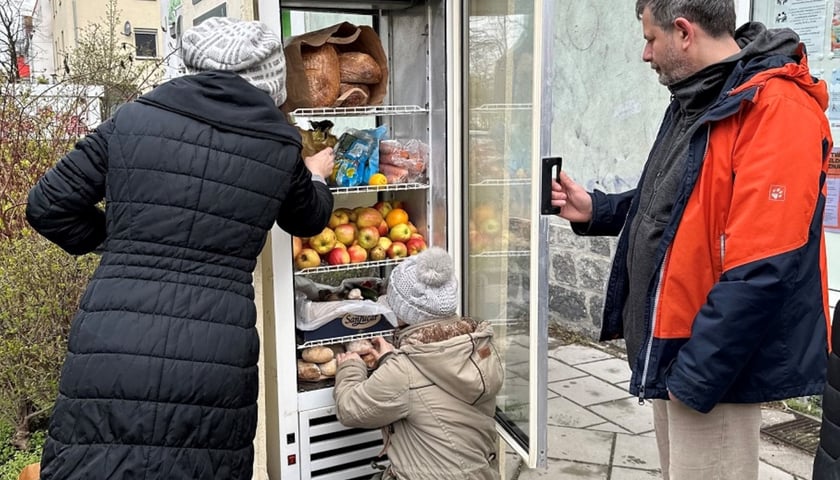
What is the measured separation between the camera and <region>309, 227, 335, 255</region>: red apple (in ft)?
9.67

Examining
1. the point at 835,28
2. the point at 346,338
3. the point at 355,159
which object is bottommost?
the point at 346,338

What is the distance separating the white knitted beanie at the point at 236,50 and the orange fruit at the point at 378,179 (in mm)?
834

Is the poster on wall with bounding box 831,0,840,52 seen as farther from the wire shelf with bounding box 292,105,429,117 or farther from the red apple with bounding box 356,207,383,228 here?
the red apple with bounding box 356,207,383,228

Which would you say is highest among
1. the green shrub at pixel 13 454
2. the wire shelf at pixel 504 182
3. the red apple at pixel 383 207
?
the wire shelf at pixel 504 182

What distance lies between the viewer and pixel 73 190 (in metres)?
1.99

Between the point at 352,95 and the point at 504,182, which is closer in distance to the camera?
the point at 504,182

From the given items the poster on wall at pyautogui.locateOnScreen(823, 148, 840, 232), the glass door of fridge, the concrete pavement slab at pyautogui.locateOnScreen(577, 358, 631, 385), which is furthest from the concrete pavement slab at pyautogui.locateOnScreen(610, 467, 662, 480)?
the poster on wall at pyautogui.locateOnScreen(823, 148, 840, 232)

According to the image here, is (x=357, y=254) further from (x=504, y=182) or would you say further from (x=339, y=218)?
(x=504, y=182)

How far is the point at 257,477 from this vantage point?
2803 mm

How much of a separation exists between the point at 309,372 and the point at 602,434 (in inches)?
74.7

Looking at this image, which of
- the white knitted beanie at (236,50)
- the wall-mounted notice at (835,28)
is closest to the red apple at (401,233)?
the white knitted beanie at (236,50)

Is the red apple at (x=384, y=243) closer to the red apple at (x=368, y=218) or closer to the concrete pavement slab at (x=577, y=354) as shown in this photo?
the red apple at (x=368, y=218)

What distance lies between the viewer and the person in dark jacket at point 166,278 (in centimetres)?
192

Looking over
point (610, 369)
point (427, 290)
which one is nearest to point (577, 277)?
point (610, 369)
